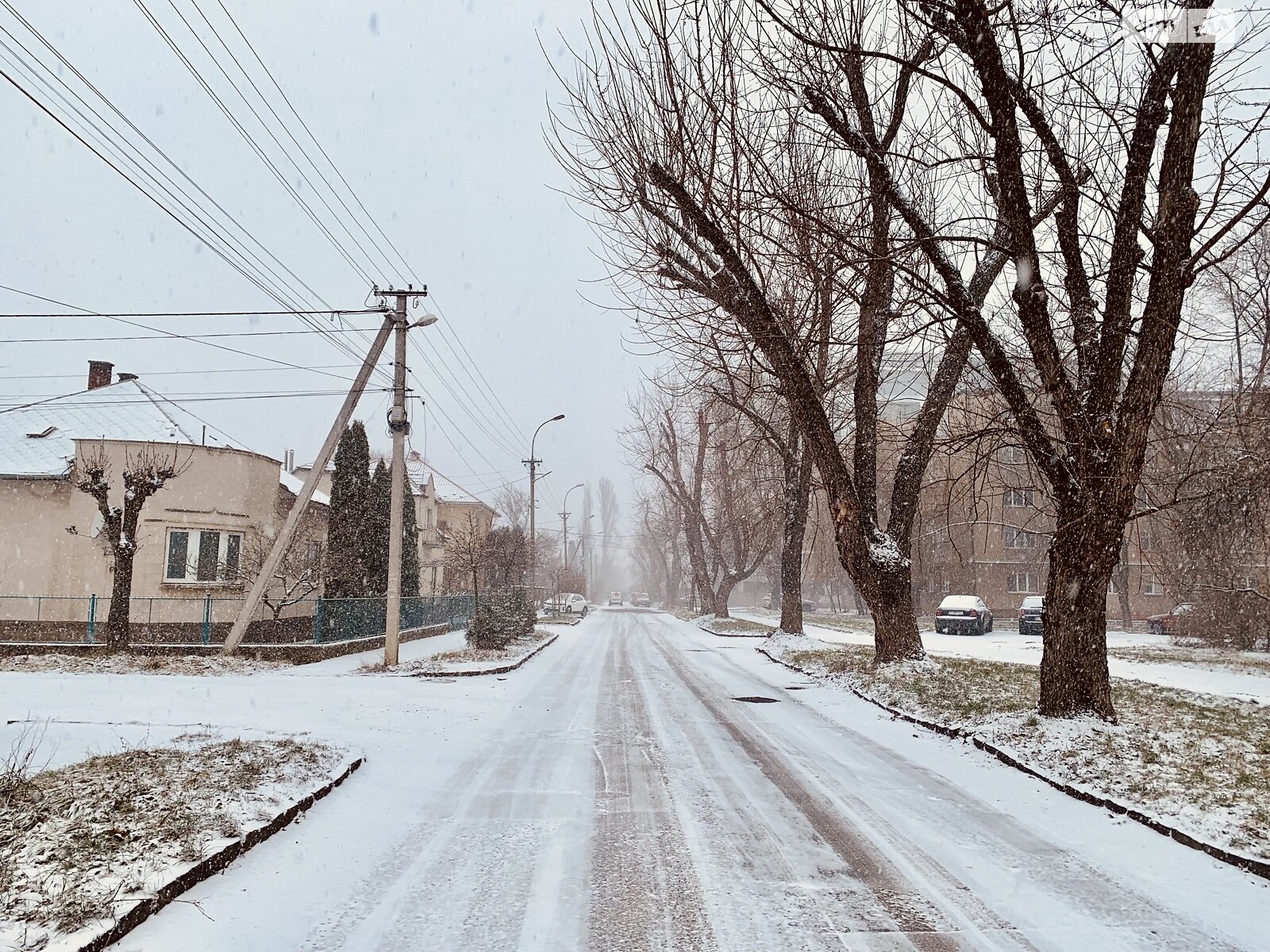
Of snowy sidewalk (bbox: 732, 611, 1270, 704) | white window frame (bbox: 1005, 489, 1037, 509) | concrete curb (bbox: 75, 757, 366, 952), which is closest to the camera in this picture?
concrete curb (bbox: 75, 757, 366, 952)

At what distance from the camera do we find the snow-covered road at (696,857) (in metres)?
Result: 4.20

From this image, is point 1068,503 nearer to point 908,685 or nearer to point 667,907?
point 908,685

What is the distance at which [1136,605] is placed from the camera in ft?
176

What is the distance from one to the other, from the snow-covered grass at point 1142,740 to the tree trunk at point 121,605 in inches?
613

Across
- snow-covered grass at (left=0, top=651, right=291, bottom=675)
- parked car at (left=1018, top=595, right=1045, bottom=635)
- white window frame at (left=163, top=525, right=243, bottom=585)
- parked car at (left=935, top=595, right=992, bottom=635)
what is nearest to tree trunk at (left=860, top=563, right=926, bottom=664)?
snow-covered grass at (left=0, top=651, right=291, bottom=675)

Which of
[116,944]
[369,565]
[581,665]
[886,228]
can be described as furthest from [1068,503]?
[369,565]

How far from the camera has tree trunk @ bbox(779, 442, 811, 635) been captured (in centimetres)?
2439

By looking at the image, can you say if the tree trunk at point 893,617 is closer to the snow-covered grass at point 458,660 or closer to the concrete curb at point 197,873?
the snow-covered grass at point 458,660

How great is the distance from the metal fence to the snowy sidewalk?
13.5 meters

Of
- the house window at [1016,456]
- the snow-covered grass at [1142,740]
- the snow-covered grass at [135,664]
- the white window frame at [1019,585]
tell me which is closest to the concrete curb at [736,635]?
the house window at [1016,456]

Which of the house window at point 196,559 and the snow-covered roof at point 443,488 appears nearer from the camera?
the house window at point 196,559

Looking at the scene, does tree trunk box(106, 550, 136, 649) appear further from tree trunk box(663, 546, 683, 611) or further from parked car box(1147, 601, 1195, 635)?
tree trunk box(663, 546, 683, 611)

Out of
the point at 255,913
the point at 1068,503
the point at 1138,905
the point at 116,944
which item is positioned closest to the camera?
the point at 116,944

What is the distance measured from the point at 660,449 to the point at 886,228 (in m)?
29.0
